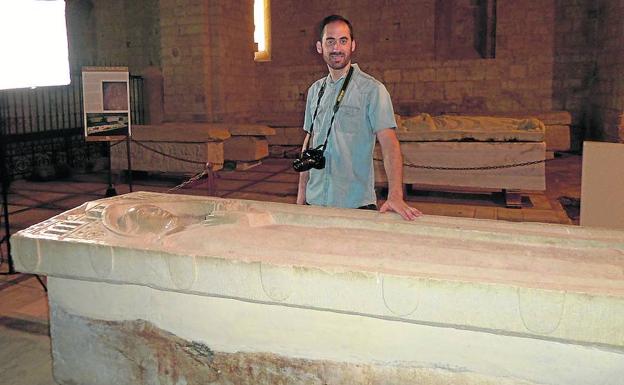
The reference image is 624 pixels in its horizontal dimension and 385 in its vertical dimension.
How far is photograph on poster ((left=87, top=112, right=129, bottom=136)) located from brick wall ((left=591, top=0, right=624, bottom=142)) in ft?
23.0

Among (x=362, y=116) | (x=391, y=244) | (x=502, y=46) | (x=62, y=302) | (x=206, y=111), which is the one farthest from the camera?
(x=502, y=46)

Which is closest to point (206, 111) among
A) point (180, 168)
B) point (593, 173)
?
point (180, 168)

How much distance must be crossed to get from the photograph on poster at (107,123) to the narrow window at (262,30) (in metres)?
7.76

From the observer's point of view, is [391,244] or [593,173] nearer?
[391,244]

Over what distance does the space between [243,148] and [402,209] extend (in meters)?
7.45

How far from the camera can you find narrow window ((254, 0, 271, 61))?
14.1 m

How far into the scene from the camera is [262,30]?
14.4 meters

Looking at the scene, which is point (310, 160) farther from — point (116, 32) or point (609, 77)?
point (116, 32)

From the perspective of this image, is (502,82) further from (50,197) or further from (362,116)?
(362,116)

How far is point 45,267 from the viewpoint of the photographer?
95.3 inches

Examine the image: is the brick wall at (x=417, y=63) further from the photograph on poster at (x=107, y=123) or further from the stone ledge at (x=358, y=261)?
the stone ledge at (x=358, y=261)

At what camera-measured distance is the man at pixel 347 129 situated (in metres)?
2.83

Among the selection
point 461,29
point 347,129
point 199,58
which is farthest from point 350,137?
point 461,29

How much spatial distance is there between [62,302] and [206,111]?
27.6 ft
